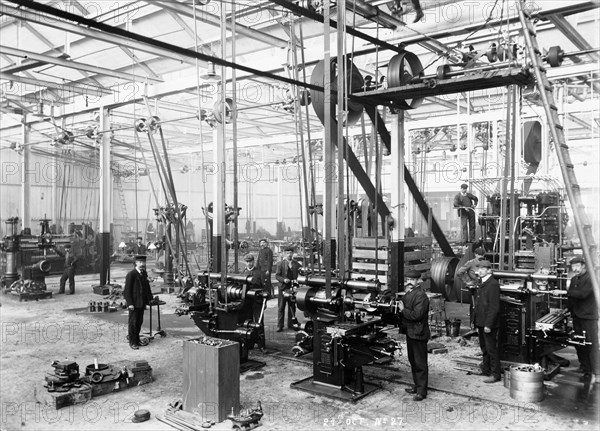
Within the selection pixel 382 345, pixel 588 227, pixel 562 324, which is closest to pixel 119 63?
pixel 382 345

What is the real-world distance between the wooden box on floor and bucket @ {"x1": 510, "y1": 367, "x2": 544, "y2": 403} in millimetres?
3018

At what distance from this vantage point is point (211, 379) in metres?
5.00

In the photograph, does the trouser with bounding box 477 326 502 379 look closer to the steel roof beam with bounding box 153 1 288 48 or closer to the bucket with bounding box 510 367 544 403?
the bucket with bounding box 510 367 544 403

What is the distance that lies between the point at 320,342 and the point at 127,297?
357cm

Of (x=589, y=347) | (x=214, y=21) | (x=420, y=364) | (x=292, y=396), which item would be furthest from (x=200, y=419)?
(x=214, y=21)

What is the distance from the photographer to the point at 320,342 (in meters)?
5.98

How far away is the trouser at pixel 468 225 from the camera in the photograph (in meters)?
11.6

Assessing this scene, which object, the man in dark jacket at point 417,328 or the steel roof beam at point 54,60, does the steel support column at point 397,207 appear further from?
the steel roof beam at point 54,60

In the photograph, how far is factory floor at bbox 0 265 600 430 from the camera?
5.12 meters

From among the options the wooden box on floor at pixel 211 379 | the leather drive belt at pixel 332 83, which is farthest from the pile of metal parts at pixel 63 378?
the leather drive belt at pixel 332 83

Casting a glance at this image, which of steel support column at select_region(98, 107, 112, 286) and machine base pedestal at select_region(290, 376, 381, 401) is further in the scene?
steel support column at select_region(98, 107, 112, 286)

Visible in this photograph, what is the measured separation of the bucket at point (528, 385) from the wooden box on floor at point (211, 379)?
3018 millimetres

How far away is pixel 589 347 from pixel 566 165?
3.71 metres

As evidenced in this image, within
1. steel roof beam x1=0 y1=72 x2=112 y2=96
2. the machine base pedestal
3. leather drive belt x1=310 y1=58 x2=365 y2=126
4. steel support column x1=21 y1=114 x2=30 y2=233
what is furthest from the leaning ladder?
steel support column x1=21 y1=114 x2=30 y2=233
